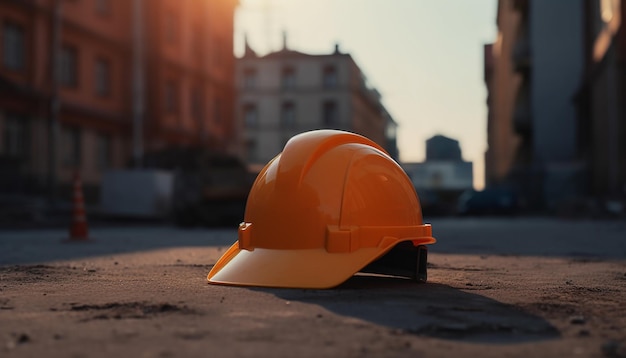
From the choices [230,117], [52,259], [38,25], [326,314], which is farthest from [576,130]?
[326,314]

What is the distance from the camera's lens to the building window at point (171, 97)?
132 ft

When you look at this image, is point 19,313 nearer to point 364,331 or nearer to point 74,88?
point 364,331

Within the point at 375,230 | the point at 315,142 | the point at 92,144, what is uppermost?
the point at 92,144

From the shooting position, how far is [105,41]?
3419 cm

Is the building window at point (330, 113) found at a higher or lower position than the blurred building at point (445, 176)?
higher

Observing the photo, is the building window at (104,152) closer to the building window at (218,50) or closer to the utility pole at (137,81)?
the utility pole at (137,81)

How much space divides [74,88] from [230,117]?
17.0 m

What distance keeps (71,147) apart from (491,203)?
18.9 metres

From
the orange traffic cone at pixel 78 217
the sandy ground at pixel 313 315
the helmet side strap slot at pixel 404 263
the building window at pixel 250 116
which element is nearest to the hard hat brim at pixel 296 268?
the sandy ground at pixel 313 315

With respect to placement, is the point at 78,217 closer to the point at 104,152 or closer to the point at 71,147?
the point at 71,147

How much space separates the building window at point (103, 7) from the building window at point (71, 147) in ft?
17.5

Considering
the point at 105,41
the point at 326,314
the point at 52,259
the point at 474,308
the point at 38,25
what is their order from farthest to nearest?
the point at 105,41 < the point at 38,25 < the point at 52,259 < the point at 474,308 < the point at 326,314

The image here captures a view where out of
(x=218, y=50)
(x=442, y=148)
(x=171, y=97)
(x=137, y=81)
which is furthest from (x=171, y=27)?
(x=442, y=148)

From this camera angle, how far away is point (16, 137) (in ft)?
92.5
